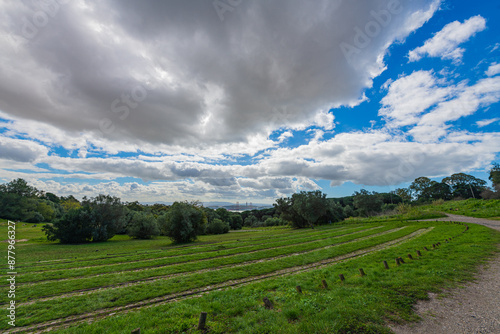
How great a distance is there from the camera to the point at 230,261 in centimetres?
1702

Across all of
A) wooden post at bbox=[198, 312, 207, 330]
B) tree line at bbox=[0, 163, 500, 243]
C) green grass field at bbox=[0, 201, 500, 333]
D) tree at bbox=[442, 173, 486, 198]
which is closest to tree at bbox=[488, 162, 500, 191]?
tree line at bbox=[0, 163, 500, 243]

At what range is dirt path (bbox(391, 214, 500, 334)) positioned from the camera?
605cm

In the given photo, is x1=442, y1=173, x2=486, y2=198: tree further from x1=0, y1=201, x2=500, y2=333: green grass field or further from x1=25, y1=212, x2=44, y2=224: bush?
x1=25, y1=212, x2=44, y2=224: bush

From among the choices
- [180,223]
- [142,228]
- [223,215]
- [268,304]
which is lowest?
[142,228]

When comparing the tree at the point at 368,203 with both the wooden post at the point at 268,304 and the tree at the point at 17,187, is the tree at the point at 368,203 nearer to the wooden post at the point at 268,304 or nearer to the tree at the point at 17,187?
the wooden post at the point at 268,304

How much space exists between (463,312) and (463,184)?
159291 millimetres

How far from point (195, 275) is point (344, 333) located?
10.1 m

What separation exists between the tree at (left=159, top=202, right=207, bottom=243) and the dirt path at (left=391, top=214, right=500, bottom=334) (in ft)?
117

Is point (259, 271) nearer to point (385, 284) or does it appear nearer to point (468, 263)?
point (385, 284)

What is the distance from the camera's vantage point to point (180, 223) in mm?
37188

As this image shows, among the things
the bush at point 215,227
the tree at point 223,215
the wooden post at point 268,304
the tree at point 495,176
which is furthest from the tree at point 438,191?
the wooden post at point 268,304

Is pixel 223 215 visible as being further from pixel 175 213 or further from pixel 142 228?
pixel 175 213

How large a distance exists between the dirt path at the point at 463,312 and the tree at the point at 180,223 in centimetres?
3560

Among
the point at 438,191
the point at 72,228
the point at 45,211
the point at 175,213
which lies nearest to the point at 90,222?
the point at 72,228
